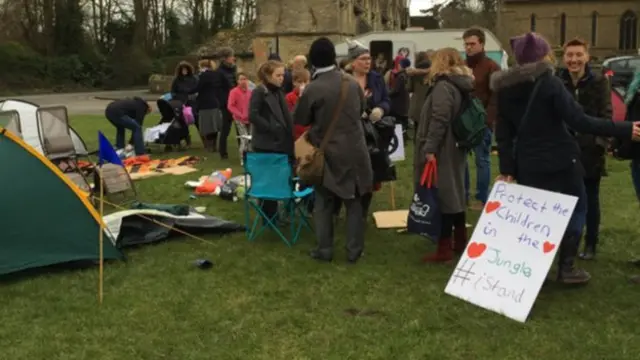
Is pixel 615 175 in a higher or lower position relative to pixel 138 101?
lower

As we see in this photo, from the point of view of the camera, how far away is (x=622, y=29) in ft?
188

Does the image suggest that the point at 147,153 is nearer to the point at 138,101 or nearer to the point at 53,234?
the point at 138,101

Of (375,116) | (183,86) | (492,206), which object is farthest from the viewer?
(183,86)

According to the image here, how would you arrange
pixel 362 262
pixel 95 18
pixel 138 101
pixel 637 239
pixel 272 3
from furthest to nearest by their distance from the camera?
pixel 95 18, pixel 272 3, pixel 138 101, pixel 637 239, pixel 362 262

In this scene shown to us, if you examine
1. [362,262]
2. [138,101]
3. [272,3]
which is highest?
[272,3]

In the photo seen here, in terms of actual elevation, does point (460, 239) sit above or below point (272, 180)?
below

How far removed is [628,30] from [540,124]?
59603 millimetres

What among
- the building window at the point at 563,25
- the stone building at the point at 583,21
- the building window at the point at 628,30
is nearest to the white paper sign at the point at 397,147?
the stone building at the point at 583,21

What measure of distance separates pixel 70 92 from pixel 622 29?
43722mm

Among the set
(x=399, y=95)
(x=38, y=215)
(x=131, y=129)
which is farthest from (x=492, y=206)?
(x=131, y=129)

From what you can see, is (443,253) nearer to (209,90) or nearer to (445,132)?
(445,132)

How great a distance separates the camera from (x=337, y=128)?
538 cm

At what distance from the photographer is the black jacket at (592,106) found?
5090mm

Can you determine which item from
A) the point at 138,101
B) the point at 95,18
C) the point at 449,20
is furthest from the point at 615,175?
the point at 449,20
